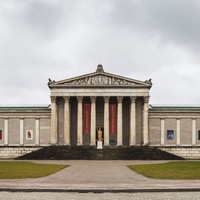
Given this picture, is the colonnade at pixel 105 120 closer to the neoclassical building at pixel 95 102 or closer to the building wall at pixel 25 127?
the neoclassical building at pixel 95 102

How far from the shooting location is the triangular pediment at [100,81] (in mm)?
88062

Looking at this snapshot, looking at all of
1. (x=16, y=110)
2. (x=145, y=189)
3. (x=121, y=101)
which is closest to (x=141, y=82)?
(x=121, y=101)

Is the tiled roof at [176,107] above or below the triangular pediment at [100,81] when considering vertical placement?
below

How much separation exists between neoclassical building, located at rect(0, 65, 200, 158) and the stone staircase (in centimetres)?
705

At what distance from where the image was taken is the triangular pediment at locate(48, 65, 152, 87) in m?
88.1

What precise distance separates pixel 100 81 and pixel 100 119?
9.39 metres

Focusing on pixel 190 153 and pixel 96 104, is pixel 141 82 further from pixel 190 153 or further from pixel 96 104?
pixel 190 153

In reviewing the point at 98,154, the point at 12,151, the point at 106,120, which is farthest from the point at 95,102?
the point at 12,151

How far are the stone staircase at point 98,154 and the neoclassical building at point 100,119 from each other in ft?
23.1

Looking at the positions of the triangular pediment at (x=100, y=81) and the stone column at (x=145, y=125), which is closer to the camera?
the triangular pediment at (x=100, y=81)

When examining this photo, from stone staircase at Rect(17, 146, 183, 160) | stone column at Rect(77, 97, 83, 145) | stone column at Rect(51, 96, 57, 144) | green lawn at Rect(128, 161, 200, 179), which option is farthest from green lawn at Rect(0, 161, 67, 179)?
stone column at Rect(51, 96, 57, 144)

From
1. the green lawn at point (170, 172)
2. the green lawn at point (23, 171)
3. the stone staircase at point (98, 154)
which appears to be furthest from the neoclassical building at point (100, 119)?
the green lawn at point (170, 172)

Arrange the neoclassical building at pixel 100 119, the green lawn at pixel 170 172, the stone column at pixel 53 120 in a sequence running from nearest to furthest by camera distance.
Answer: the green lawn at pixel 170 172 < the neoclassical building at pixel 100 119 < the stone column at pixel 53 120

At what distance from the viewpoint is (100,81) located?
88.4m
